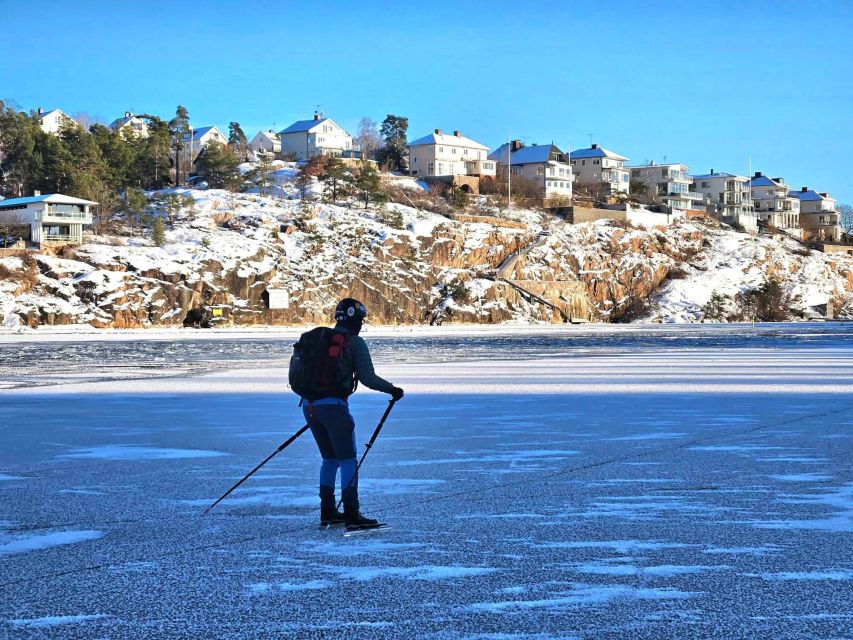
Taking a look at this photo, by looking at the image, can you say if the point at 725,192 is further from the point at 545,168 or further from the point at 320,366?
the point at 320,366

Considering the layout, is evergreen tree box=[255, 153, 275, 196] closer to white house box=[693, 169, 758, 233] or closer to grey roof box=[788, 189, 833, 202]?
white house box=[693, 169, 758, 233]

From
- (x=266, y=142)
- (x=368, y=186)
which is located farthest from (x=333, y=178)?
(x=266, y=142)

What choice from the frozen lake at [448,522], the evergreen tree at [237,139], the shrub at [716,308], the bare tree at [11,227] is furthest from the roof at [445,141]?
the frozen lake at [448,522]

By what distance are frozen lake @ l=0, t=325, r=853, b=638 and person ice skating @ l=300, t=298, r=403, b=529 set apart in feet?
1.06

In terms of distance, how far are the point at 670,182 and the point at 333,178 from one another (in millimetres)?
66514

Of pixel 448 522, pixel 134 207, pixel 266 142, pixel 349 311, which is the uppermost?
pixel 266 142

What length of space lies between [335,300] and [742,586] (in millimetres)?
76439

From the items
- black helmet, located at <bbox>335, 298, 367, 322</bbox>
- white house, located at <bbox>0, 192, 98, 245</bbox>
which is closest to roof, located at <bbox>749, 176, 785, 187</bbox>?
white house, located at <bbox>0, 192, 98, 245</bbox>

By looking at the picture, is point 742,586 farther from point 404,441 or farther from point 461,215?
point 461,215

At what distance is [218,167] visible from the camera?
9625 centimetres

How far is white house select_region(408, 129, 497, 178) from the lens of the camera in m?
125

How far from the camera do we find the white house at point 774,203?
513ft

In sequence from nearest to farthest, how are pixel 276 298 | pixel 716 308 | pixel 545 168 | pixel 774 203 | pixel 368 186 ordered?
pixel 276 298, pixel 368 186, pixel 716 308, pixel 545 168, pixel 774 203

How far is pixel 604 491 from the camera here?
9.44 m
